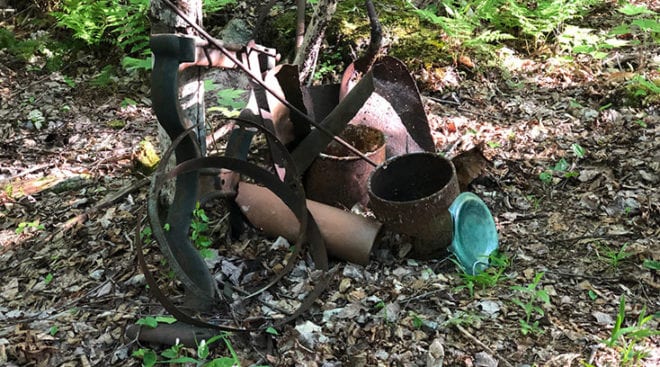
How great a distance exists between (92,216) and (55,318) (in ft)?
3.10

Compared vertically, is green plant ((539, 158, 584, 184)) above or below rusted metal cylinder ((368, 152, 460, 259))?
below

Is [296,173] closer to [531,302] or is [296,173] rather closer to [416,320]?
[416,320]

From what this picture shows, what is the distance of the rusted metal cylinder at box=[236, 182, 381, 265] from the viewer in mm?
3033

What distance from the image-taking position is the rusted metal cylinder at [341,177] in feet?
11.0

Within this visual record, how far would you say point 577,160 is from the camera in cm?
388

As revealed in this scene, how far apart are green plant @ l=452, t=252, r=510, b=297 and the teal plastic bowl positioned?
0.14 ft

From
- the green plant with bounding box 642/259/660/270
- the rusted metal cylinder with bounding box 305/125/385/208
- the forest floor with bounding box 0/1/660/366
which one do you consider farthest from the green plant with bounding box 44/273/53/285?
the green plant with bounding box 642/259/660/270

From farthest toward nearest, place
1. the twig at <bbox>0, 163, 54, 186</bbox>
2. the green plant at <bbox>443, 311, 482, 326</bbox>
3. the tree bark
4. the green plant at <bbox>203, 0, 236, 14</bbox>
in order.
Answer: the green plant at <bbox>203, 0, 236, 14</bbox>
the tree bark
the twig at <bbox>0, 163, 54, 186</bbox>
the green plant at <bbox>443, 311, 482, 326</bbox>

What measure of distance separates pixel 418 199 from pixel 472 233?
35cm

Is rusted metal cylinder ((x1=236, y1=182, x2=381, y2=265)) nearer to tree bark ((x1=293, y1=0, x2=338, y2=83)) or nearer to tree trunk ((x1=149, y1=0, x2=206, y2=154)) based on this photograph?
tree trunk ((x1=149, y1=0, x2=206, y2=154))

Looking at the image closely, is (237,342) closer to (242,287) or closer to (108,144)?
(242,287)

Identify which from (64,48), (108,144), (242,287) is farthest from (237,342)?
(64,48)

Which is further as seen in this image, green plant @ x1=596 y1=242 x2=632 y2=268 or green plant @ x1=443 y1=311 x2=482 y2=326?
green plant @ x1=596 y1=242 x2=632 y2=268

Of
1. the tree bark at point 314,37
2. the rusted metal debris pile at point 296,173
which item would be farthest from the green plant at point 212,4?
the rusted metal debris pile at point 296,173
